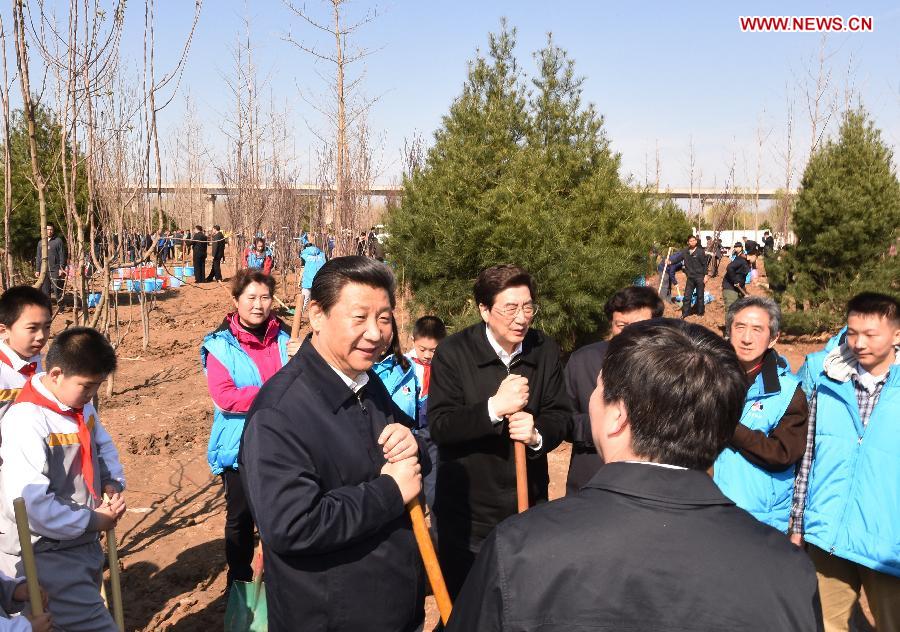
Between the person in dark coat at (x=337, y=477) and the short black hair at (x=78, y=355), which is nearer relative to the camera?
the person in dark coat at (x=337, y=477)

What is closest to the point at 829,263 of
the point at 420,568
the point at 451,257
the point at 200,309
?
the point at 451,257

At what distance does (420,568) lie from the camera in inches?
87.4

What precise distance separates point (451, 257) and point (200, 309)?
9.82 meters

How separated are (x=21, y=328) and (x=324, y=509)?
253cm

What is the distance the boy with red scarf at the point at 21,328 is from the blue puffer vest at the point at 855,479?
3.82 meters

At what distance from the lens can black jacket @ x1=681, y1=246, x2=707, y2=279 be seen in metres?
16.0

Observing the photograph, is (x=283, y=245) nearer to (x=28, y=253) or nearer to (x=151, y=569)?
(x=28, y=253)

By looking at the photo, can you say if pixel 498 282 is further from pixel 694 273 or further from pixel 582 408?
pixel 694 273

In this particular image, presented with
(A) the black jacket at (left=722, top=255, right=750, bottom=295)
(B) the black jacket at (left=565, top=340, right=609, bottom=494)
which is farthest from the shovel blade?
(A) the black jacket at (left=722, top=255, right=750, bottom=295)

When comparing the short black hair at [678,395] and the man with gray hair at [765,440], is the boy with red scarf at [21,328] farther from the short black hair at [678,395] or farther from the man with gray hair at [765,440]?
the man with gray hair at [765,440]

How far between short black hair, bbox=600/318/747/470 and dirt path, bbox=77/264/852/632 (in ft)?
11.0

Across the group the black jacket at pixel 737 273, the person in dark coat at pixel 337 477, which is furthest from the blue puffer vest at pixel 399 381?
the black jacket at pixel 737 273

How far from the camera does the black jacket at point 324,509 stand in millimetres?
1871

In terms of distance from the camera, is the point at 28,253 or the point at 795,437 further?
the point at 28,253
